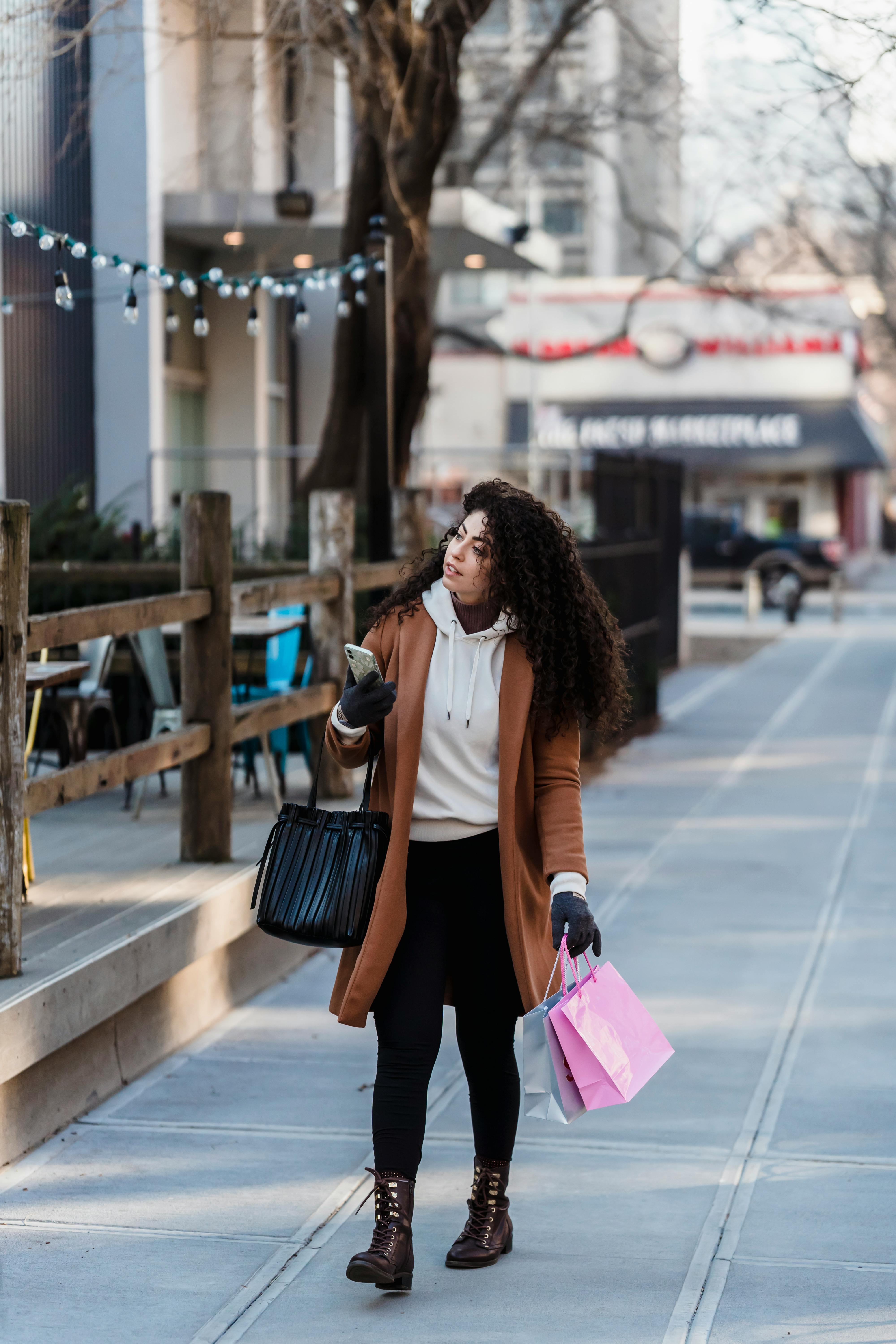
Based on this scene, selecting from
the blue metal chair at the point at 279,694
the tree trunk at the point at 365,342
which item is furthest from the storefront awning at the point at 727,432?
the blue metal chair at the point at 279,694

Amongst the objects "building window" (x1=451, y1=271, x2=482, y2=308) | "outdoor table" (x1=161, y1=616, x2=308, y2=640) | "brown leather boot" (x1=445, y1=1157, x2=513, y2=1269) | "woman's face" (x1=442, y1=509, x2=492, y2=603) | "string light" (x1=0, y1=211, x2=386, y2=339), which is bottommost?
"brown leather boot" (x1=445, y1=1157, x2=513, y2=1269)

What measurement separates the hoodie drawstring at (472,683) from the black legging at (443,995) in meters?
0.29

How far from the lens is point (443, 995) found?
4.07 metres

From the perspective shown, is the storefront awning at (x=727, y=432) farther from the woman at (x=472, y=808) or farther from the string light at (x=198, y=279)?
the woman at (x=472, y=808)

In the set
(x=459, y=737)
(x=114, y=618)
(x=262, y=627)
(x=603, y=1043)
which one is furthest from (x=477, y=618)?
(x=262, y=627)

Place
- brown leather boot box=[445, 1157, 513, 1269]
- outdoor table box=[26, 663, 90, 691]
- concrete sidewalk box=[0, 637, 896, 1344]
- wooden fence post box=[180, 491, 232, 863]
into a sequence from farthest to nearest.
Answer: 1. wooden fence post box=[180, 491, 232, 863]
2. outdoor table box=[26, 663, 90, 691]
3. brown leather boot box=[445, 1157, 513, 1269]
4. concrete sidewalk box=[0, 637, 896, 1344]

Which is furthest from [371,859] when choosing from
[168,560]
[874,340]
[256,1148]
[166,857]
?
[874,340]

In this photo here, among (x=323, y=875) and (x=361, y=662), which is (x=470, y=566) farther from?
(x=323, y=875)

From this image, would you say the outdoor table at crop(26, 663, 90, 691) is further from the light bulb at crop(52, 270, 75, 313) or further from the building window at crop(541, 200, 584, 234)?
the building window at crop(541, 200, 584, 234)

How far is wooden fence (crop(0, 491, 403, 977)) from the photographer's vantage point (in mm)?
4855

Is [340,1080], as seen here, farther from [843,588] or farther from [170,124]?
[843,588]

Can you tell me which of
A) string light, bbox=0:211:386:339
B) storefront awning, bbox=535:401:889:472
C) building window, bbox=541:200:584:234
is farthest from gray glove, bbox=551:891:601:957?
building window, bbox=541:200:584:234

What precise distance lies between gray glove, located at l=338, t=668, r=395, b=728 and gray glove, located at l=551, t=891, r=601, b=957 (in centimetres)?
57

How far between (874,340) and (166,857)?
52.1 meters
